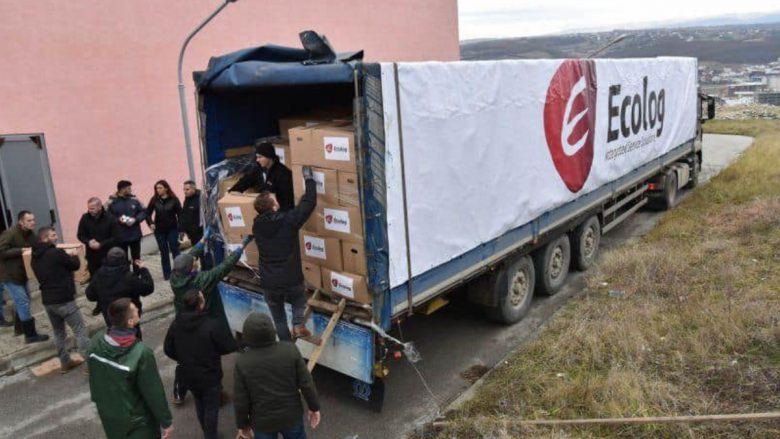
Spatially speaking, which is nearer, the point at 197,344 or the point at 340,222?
the point at 197,344

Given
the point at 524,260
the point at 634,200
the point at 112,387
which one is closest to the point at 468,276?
the point at 524,260

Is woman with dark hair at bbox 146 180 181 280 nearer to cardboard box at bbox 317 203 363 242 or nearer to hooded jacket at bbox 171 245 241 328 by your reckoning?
hooded jacket at bbox 171 245 241 328

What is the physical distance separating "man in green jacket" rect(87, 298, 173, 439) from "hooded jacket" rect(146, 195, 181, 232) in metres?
4.94

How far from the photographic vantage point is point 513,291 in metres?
6.88

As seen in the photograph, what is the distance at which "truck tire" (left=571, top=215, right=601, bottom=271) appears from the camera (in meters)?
8.47

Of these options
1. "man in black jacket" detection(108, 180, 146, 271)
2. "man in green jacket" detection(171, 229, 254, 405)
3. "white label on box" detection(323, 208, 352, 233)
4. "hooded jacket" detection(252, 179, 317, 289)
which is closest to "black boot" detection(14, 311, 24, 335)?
"man in black jacket" detection(108, 180, 146, 271)

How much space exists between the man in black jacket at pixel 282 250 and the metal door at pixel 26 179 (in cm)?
562

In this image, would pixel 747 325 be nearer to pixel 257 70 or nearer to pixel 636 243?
pixel 636 243

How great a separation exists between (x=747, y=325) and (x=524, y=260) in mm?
2281

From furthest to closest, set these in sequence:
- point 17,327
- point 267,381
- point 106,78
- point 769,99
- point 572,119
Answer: point 769,99 < point 106,78 < point 572,119 < point 17,327 < point 267,381

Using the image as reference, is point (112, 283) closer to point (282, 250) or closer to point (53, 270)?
point (53, 270)

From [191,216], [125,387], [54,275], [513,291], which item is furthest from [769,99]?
[125,387]

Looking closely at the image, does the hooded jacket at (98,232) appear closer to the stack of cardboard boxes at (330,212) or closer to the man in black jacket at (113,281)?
the man in black jacket at (113,281)

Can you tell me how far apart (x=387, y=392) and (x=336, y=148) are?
2384 mm
